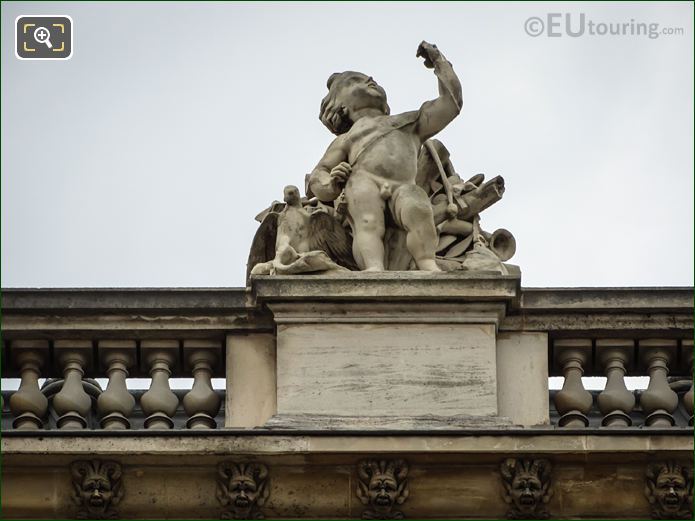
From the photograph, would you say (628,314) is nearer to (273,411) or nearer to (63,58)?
(273,411)

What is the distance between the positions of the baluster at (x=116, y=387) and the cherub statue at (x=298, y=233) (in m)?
1.20

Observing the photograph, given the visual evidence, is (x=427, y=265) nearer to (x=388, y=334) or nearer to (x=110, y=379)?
(x=388, y=334)

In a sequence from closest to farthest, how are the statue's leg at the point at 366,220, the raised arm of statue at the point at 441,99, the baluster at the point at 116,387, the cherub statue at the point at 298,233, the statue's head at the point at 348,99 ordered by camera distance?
the baluster at the point at 116,387 → the statue's leg at the point at 366,220 → the cherub statue at the point at 298,233 → the raised arm of statue at the point at 441,99 → the statue's head at the point at 348,99

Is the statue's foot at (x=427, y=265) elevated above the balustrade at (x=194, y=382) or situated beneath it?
elevated above

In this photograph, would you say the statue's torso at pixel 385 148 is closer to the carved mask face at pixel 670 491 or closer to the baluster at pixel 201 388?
the baluster at pixel 201 388

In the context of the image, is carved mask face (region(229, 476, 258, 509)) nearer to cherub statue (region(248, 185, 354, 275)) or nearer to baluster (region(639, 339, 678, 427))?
cherub statue (region(248, 185, 354, 275))

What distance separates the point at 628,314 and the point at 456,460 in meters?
2.05

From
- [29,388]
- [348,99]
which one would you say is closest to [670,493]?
[348,99]

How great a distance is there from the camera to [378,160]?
22.1 m

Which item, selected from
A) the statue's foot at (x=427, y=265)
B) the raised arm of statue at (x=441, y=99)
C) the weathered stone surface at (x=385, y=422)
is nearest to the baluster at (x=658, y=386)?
the weathered stone surface at (x=385, y=422)

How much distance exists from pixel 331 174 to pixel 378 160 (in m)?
0.38

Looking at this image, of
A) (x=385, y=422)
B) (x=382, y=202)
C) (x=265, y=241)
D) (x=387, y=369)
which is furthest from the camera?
(x=265, y=241)

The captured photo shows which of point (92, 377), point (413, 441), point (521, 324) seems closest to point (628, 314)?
point (521, 324)

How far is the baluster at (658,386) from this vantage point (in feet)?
67.9
